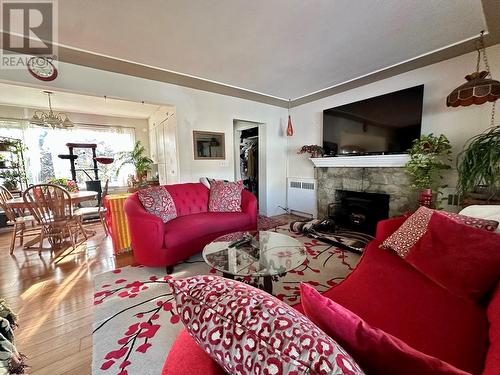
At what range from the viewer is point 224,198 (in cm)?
292

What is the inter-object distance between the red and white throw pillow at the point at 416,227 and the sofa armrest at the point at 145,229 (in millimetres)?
1986

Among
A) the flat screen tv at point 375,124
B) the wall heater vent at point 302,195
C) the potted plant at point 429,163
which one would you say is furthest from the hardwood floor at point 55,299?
the flat screen tv at point 375,124

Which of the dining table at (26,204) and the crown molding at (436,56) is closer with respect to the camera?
the crown molding at (436,56)

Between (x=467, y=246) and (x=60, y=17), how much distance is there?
353cm

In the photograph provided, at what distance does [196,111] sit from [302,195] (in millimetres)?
2666

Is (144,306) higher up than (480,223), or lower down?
lower down

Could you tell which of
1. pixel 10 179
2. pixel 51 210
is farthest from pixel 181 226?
pixel 10 179

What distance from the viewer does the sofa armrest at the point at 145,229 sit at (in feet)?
6.77

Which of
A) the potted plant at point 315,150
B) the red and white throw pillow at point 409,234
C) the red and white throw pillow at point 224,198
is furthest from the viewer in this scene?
the potted plant at point 315,150

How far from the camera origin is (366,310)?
0.95 meters

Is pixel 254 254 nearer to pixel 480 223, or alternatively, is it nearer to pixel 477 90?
pixel 480 223

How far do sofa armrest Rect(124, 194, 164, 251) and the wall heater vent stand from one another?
120 inches

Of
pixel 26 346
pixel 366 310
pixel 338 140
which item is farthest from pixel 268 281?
pixel 338 140

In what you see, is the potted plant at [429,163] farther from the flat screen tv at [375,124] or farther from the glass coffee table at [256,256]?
the glass coffee table at [256,256]
